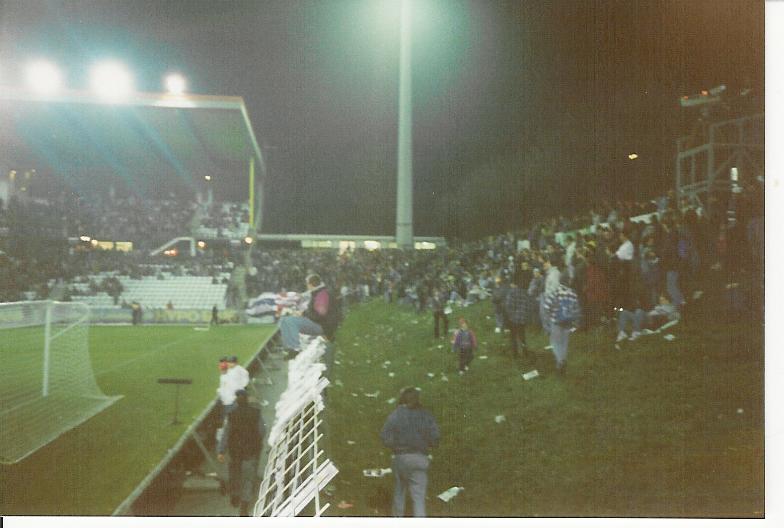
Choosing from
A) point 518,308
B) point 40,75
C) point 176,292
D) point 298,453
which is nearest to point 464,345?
point 518,308

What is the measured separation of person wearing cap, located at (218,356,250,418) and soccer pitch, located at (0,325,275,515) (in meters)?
0.12

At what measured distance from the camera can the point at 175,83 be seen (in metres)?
4.37

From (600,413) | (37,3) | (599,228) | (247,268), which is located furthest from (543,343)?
(37,3)

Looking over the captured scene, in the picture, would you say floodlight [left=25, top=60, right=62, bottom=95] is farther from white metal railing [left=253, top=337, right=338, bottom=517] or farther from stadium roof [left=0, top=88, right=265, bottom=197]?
white metal railing [left=253, top=337, right=338, bottom=517]

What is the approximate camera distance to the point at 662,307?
4059 mm

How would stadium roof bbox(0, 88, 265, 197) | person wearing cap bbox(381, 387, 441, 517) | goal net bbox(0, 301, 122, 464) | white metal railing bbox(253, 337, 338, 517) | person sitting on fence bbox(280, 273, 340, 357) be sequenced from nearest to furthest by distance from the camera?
person wearing cap bbox(381, 387, 441, 517) → white metal railing bbox(253, 337, 338, 517) → goal net bbox(0, 301, 122, 464) → person sitting on fence bbox(280, 273, 340, 357) → stadium roof bbox(0, 88, 265, 197)

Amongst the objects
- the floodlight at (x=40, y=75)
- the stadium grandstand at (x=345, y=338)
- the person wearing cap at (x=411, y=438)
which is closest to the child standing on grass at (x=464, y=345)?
the stadium grandstand at (x=345, y=338)

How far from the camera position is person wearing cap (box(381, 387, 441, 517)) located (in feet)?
10.9

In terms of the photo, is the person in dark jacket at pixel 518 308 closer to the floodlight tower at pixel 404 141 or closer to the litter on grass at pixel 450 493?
the floodlight tower at pixel 404 141

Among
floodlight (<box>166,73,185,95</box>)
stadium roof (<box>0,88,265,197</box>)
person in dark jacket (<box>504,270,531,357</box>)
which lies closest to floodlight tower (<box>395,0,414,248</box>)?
person in dark jacket (<box>504,270,531,357</box>)

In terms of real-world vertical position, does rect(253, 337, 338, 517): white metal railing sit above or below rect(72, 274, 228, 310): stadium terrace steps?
below

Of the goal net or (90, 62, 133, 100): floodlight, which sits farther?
(90, 62, 133, 100): floodlight

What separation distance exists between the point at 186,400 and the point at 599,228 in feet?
11.5

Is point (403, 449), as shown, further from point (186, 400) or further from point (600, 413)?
point (186, 400)
